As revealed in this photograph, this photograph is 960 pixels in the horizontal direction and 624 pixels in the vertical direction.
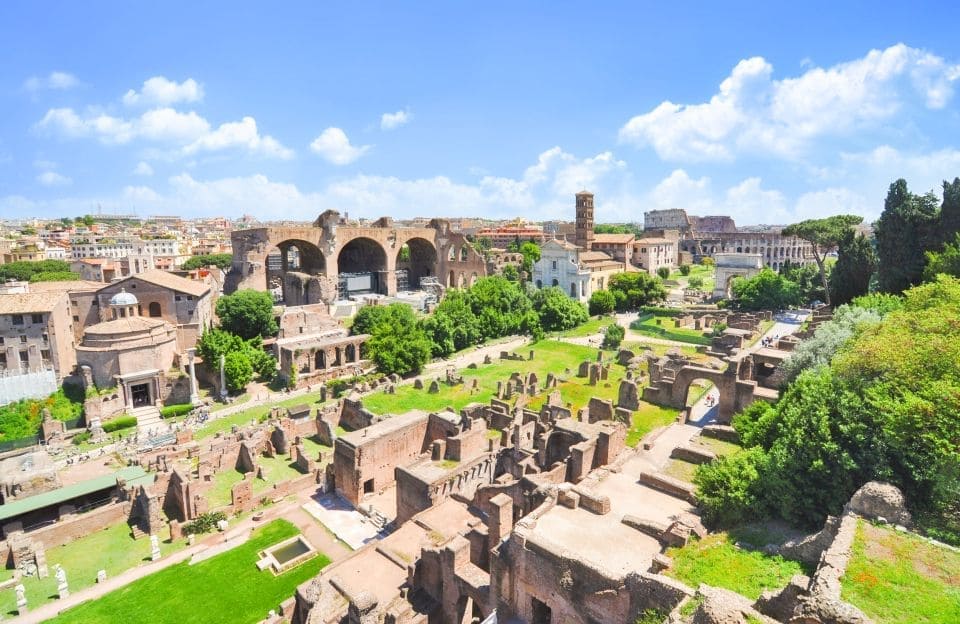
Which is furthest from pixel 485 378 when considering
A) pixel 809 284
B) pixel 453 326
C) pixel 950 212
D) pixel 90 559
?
pixel 809 284

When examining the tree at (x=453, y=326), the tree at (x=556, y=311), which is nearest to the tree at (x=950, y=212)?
the tree at (x=556, y=311)

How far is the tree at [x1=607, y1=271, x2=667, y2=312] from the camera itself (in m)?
66.2

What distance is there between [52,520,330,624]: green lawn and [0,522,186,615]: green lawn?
1754 mm

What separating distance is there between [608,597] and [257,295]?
42984 mm

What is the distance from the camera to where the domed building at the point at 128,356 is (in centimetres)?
3466

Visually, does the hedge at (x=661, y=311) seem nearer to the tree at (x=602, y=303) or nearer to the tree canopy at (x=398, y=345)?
the tree at (x=602, y=303)

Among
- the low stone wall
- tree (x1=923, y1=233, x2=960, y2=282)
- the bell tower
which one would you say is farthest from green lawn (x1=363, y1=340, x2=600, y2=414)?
the bell tower

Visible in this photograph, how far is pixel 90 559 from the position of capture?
20719 mm

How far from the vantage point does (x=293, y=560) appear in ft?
64.4

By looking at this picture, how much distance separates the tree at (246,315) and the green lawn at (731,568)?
135ft

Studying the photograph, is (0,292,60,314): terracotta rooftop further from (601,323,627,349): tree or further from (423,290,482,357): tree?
(601,323,627,349): tree

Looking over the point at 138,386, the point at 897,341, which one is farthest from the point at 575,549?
the point at 138,386

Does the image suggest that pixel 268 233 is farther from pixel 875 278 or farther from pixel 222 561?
pixel 875 278

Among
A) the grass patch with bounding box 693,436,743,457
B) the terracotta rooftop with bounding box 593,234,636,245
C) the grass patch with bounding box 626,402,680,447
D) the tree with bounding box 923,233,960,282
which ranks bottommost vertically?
the grass patch with bounding box 626,402,680,447
